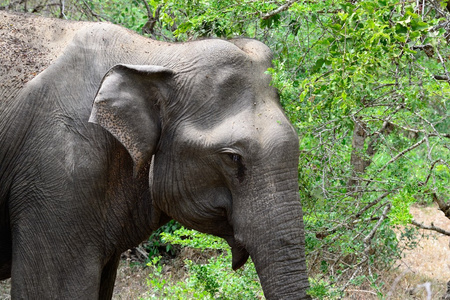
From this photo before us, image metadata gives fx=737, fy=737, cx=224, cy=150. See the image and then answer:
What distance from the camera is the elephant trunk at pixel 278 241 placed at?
3.59 meters

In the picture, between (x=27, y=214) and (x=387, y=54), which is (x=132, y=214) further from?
(x=387, y=54)

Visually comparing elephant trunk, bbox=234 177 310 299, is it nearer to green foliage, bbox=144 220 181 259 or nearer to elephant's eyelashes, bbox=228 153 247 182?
elephant's eyelashes, bbox=228 153 247 182

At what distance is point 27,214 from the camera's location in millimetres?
3877

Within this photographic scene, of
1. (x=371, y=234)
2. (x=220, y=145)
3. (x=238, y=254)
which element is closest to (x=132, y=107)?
(x=220, y=145)

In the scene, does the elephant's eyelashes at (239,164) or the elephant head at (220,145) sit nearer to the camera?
the elephant head at (220,145)

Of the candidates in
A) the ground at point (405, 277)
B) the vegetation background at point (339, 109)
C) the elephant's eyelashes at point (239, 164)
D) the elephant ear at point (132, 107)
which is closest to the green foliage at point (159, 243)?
the ground at point (405, 277)

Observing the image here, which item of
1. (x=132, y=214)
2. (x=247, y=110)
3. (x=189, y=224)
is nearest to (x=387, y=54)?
(x=247, y=110)

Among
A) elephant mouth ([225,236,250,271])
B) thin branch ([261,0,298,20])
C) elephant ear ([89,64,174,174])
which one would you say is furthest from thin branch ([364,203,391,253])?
elephant ear ([89,64,174,174])

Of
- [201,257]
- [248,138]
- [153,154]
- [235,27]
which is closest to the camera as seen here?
[248,138]

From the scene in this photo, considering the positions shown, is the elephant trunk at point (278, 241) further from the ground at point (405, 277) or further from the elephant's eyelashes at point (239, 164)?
the ground at point (405, 277)

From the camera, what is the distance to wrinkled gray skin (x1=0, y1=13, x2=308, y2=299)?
3732mm

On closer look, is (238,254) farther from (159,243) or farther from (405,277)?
(159,243)

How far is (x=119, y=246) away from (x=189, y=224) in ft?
1.55

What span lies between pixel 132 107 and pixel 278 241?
3.35 ft
